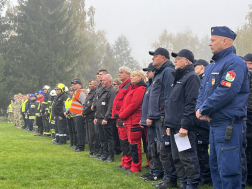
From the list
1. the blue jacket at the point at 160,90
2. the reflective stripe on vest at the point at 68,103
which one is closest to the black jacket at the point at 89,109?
the reflective stripe on vest at the point at 68,103

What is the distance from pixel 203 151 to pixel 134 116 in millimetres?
1763

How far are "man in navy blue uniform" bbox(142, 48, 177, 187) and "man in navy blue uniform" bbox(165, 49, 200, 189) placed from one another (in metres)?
0.37

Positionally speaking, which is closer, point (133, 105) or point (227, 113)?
point (227, 113)

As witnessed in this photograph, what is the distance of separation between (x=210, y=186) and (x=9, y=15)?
32862mm

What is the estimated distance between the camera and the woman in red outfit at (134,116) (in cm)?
658

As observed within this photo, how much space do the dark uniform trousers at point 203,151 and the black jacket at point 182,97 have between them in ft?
2.53

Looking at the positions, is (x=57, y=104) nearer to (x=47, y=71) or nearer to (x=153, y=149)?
(x=153, y=149)

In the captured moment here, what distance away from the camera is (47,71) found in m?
32.1

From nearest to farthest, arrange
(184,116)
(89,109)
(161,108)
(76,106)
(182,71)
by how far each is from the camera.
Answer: (184,116) → (182,71) → (161,108) → (89,109) → (76,106)

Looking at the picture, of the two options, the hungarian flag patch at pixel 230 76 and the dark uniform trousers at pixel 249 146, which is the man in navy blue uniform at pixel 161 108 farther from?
the hungarian flag patch at pixel 230 76

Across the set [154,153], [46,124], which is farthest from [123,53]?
[154,153]

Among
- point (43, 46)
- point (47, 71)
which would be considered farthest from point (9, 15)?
point (47, 71)

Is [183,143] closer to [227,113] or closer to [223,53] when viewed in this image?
[227,113]

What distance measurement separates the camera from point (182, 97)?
188 inches
